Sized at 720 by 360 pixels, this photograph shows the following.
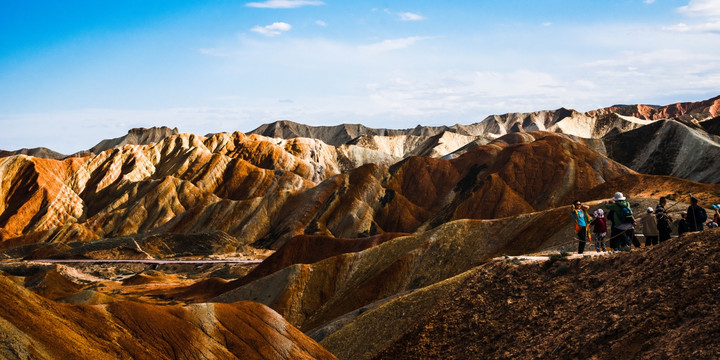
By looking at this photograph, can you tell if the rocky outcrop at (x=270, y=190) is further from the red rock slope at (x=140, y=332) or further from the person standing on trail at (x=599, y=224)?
the person standing on trail at (x=599, y=224)

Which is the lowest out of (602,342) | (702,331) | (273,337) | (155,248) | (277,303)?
(155,248)

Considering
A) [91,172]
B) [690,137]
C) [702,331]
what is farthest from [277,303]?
[91,172]

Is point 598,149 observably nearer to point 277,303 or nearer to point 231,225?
point 231,225

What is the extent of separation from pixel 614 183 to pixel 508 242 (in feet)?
99.9

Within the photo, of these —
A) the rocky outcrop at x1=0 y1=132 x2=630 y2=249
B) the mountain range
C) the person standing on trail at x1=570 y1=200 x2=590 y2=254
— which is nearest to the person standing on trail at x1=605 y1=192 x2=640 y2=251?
the person standing on trail at x1=570 y1=200 x2=590 y2=254

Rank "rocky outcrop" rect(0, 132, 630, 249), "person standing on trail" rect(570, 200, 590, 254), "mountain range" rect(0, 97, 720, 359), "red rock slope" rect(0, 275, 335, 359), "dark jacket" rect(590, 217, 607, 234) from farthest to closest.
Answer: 1. "rocky outcrop" rect(0, 132, 630, 249)
2. "person standing on trail" rect(570, 200, 590, 254)
3. "dark jacket" rect(590, 217, 607, 234)
4. "red rock slope" rect(0, 275, 335, 359)
5. "mountain range" rect(0, 97, 720, 359)

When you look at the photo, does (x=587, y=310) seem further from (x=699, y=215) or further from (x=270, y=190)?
(x=270, y=190)

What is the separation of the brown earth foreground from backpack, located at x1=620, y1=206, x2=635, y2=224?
5.26 ft

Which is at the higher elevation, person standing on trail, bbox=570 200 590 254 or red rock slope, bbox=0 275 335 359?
person standing on trail, bbox=570 200 590 254

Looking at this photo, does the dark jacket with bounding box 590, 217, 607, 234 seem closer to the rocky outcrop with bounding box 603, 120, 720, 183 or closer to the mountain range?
the mountain range

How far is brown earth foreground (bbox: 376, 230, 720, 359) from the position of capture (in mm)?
14547

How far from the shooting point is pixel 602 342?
15.8 meters

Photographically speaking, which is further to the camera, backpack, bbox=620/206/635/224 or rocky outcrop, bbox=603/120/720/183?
rocky outcrop, bbox=603/120/720/183

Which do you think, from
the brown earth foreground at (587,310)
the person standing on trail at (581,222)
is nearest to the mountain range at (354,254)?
the brown earth foreground at (587,310)
